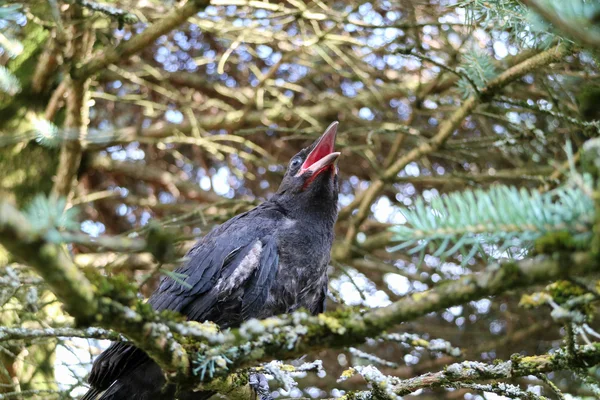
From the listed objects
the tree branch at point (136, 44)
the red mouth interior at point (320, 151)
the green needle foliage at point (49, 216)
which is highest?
the tree branch at point (136, 44)

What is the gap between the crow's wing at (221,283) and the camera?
297cm

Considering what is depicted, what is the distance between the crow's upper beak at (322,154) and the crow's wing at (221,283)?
0.60 m

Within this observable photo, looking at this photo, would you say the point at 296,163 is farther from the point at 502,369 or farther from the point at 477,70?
the point at 502,369

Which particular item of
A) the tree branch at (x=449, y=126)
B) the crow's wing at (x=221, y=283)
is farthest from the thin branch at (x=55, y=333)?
the tree branch at (x=449, y=126)

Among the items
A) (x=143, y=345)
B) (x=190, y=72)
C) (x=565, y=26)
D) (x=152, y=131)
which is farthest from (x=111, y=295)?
(x=190, y=72)

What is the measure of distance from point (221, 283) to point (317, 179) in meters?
1.01

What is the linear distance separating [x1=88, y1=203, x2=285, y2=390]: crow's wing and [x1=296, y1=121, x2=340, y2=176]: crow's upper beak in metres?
0.60

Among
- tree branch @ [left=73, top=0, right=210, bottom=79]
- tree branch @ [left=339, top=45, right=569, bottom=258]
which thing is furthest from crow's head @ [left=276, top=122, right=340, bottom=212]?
tree branch @ [left=73, top=0, right=210, bottom=79]

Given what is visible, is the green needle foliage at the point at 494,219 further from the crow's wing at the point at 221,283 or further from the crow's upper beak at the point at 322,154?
the crow's upper beak at the point at 322,154

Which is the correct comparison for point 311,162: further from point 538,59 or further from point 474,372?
point 474,372

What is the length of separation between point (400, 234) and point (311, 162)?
9.31 ft

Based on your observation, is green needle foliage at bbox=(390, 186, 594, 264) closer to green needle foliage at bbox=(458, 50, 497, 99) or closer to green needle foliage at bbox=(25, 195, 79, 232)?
green needle foliage at bbox=(25, 195, 79, 232)

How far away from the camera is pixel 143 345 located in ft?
5.03

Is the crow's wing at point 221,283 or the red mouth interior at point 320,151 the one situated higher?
the red mouth interior at point 320,151
